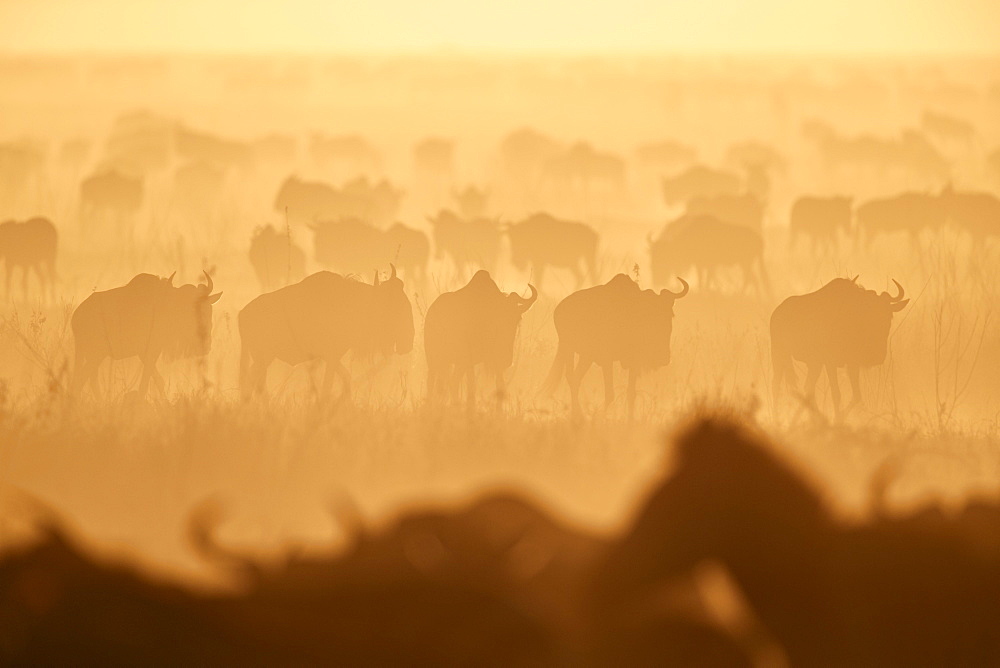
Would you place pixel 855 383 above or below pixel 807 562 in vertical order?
above

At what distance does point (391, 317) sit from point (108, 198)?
1066 centimetres

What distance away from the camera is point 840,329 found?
7.95 metres

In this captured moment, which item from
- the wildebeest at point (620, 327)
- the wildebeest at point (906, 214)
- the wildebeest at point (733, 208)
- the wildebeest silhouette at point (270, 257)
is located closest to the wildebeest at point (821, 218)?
the wildebeest at point (906, 214)

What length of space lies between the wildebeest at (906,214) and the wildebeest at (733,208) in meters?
1.87

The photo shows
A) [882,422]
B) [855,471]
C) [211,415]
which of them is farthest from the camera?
[882,422]

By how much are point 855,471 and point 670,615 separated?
370cm

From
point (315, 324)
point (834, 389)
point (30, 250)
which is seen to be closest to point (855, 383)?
point (834, 389)

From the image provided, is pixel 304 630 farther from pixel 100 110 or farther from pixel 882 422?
pixel 100 110

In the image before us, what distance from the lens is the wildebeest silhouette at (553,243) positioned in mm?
13328

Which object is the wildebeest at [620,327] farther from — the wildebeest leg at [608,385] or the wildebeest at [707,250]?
the wildebeest at [707,250]

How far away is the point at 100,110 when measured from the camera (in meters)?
28.2

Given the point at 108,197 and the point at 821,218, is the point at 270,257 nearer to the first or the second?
the point at 108,197

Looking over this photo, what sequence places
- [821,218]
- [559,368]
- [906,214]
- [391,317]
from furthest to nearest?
[821,218]
[906,214]
[559,368]
[391,317]

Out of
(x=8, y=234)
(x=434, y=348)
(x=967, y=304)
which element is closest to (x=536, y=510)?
(x=434, y=348)
